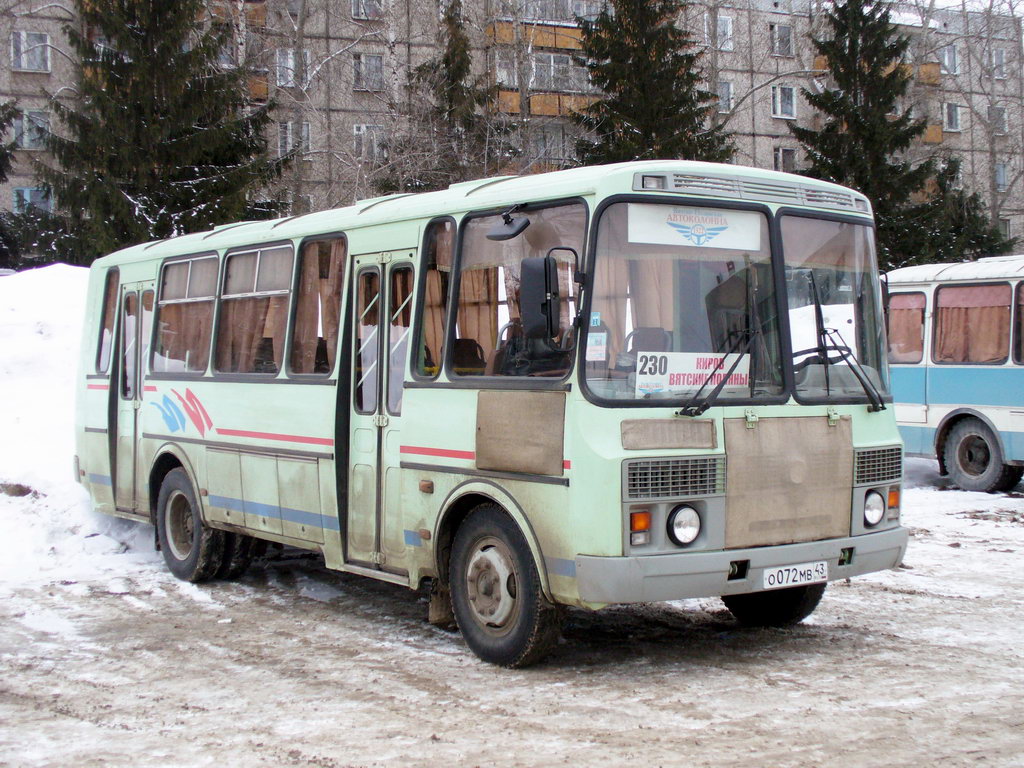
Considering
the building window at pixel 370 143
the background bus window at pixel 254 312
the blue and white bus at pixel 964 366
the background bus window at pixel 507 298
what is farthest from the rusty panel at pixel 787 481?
the building window at pixel 370 143

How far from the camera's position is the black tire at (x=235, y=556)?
1089cm

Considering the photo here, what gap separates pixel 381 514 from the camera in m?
8.59

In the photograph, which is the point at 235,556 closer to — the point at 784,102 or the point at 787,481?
the point at 787,481

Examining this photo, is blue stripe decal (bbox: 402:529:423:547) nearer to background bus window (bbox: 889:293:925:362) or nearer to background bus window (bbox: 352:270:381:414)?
background bus window (bbox: 352:270:381:414)

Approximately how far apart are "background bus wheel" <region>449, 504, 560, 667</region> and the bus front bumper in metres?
0.49

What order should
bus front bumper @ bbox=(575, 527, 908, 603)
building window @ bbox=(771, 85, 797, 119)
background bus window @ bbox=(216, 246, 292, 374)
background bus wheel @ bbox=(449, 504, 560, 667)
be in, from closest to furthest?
1. bus front bumper @ bbox=(575, 527, 908, 603)
2. background bus wheel @ bbox=(449, 504, 560, 667)
3. background bus window @ bbox=(216, 246, 292, 374)
4. building window @ bbox=(771, 85, 797, 119)

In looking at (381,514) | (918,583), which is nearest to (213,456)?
(381,514)

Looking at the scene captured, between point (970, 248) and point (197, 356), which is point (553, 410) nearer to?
point (197, 356)

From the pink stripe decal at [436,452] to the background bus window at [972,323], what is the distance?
36.0ft

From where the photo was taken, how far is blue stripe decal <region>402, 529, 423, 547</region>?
322 inches

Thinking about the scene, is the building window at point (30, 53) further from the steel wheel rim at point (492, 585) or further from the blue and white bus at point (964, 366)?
the steel wheel rim at point (492, 585)

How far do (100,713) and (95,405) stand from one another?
6.26m

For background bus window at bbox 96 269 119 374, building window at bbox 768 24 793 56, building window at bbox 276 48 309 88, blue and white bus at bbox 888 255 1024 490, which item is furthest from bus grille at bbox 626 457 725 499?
building window at bbox 768 24 793 56

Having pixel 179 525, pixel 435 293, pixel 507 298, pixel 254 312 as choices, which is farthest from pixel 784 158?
pixel 507 298
